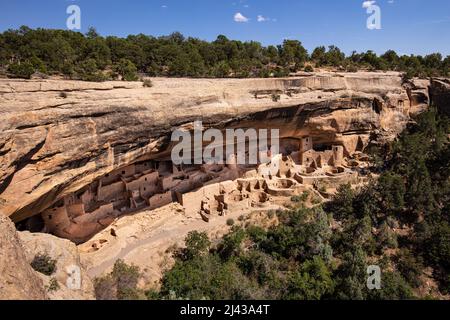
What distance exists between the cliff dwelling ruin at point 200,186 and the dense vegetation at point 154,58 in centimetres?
463

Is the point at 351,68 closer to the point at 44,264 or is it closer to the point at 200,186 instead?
the point at 200,186

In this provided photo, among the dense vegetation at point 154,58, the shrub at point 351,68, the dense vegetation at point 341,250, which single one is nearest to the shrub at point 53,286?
the dense vegetation at point 341,250

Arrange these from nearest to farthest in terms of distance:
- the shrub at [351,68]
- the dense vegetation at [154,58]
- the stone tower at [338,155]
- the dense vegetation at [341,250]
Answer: the dense vegetation at [341,250], the dense vegetation at [154,58], the stone tower at [338,155], the shrub at [351,68]

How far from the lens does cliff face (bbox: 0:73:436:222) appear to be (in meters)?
8.36

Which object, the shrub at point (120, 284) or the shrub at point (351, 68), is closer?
the shrub at point (120, 284)

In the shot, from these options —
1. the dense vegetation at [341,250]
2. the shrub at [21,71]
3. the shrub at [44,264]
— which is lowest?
the dense vegetation at [341,250]

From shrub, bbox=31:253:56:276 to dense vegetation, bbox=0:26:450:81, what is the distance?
7.13 meters

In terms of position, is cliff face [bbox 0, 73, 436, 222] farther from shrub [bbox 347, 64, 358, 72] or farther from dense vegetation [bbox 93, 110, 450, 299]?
shrub [bbox 347, 64, 358, 72]

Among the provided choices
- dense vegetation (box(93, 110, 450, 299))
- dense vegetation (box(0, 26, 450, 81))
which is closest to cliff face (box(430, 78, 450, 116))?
dense vegetation (box(0, 26, 450, 81))

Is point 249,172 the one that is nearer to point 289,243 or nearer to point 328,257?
point 289,243

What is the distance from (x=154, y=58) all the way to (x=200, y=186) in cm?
906

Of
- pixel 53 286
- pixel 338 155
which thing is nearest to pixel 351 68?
pixel 338 155

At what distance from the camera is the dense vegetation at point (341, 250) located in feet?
36.3

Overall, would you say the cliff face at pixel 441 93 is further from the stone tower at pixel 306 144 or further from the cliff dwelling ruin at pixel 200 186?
the stone tower at pixel 306 144
